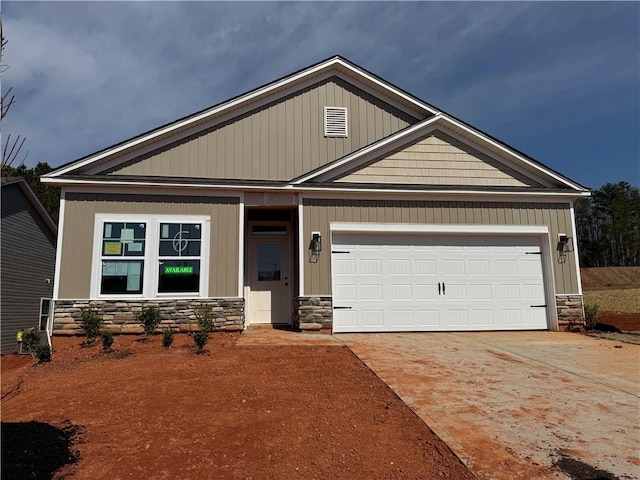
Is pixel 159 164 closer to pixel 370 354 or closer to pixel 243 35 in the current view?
pixel 243 35

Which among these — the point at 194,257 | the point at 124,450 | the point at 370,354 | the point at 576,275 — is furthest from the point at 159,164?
the point at 576,275

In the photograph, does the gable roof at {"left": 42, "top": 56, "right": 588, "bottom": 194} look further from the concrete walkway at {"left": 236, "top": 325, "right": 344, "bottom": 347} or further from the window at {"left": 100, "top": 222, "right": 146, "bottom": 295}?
the concrete walkway at {"left": 236, "top": 325, "right": 344, "bottom": 347}

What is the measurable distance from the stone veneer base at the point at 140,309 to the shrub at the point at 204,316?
14cm

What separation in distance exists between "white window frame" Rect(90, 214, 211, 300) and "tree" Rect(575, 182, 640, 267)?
42.7m

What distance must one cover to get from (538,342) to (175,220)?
26.1ft

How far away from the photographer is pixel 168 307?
28.9ft

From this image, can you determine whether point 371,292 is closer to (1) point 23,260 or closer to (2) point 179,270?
(2) point 179,270

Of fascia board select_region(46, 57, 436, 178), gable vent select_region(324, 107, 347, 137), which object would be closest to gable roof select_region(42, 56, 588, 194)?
fascia board select_region(46, 57, 436, 178)

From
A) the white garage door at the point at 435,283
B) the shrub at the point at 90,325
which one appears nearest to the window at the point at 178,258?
the shrub at the point at 90,325

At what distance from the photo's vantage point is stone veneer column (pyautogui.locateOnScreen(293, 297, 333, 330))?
9016mm

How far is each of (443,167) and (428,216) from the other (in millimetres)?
1340

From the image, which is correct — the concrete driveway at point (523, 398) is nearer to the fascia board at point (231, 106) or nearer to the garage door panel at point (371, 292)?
the garage door panel at point (371, 292)

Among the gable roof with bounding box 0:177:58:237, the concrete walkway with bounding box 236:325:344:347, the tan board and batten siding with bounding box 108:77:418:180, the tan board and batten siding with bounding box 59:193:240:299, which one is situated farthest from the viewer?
the gable roof with bounding box 0:177:58:237

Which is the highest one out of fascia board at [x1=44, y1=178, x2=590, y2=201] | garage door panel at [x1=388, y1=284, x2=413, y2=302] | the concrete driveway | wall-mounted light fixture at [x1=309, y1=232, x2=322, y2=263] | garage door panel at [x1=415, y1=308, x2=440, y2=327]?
fascia board at [x1=44, y1=178, x2=590, y2=201]
